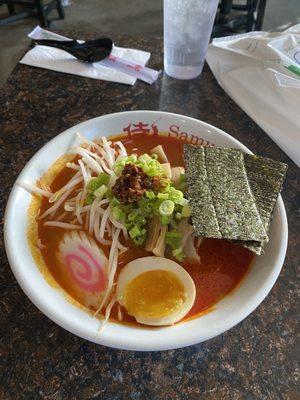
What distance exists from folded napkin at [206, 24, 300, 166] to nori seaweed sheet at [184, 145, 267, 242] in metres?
0.33

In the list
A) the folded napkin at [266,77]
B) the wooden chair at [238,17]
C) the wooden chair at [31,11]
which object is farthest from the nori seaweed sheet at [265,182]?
the wooden chair at [31,11]

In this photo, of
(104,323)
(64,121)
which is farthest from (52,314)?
(64,121)

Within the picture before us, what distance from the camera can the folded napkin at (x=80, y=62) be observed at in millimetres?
1434

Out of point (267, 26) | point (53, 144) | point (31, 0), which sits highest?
point (53, 144)

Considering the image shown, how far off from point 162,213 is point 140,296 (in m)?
0.20

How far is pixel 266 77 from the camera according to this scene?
132 cm

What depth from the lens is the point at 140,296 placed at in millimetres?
807

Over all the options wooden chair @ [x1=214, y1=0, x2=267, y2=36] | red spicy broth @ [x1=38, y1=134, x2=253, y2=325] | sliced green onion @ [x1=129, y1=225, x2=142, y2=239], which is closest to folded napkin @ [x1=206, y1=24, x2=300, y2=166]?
red spicy broth @ [x1=38, y1=134, x2=253, y2=325]

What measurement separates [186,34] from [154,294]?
0.97 m

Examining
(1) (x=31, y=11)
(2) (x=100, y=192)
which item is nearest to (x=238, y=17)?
(1) (x=31, y=11)

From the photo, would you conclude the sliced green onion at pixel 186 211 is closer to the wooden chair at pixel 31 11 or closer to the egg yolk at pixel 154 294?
the egg yolk at pixel 154 294

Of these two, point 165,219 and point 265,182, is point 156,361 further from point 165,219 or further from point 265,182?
point 265,182

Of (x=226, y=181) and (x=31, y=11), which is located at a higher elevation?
(x=226, y=181)

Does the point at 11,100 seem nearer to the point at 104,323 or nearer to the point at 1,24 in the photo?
the point at 104,323
